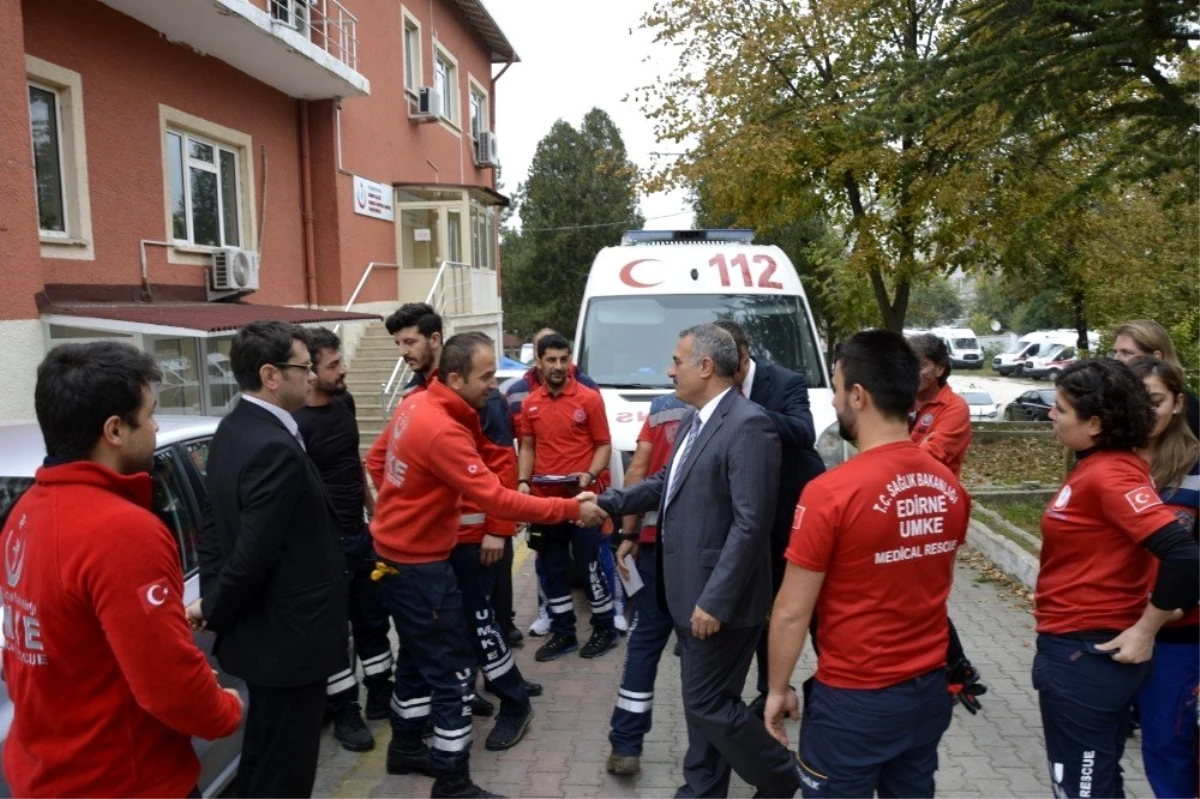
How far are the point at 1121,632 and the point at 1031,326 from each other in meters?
73.3

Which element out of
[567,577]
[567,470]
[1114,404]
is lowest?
[567,577]

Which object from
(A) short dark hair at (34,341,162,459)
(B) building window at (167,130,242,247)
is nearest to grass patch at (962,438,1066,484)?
(A) short dark hair at (34,341,162,459)

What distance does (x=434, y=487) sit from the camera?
3.90 meters

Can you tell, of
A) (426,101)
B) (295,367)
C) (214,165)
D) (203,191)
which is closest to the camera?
(295,367)

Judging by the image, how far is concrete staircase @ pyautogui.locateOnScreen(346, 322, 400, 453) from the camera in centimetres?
1549

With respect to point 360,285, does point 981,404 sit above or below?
below

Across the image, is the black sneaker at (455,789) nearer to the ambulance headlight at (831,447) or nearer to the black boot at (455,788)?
the black boot at (455,788)

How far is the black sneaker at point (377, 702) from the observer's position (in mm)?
4742

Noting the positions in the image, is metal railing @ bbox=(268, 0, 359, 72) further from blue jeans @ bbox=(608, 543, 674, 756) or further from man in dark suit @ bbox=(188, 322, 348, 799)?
blue jeans @ bbox=(608, 543, 674, 756)

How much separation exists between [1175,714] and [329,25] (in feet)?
51.3

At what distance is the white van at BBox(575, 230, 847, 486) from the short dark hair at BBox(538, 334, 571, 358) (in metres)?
0.99

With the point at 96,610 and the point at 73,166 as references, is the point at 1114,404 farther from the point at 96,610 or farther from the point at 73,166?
the point at 73,166

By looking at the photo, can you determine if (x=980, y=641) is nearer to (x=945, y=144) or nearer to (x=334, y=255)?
(x=945, y=144)

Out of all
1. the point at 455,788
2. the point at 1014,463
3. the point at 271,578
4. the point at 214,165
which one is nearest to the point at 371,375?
the point at 214,165
